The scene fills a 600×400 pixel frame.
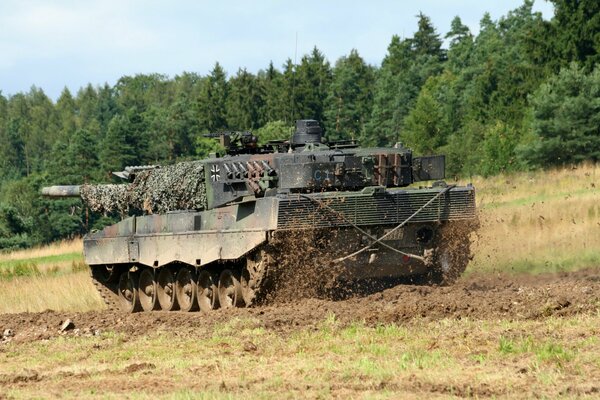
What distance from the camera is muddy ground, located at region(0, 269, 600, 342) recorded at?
1416 cm

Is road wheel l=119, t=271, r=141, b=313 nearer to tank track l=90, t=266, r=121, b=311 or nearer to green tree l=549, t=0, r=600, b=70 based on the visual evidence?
tank track l=90, t=266, r=121, b=311

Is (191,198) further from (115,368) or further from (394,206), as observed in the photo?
(115,368)

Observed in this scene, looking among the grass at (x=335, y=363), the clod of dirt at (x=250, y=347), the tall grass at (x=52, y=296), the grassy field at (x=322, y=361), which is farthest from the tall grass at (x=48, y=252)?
the clod of dirt at (x=250, y=347)

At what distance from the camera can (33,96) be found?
172 meters

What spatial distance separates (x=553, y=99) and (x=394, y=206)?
90.4 ft

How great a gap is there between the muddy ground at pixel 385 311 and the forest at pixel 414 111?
11012 mm

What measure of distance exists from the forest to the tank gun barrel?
626cm

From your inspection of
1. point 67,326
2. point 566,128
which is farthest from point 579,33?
point 67,326

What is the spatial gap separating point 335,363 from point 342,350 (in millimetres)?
895

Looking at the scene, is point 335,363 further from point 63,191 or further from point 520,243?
point 63,191

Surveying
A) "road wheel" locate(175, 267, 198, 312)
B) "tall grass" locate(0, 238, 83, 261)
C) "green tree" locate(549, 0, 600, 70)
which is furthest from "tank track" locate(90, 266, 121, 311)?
"green tree" locate(549, 0, 600, 70)

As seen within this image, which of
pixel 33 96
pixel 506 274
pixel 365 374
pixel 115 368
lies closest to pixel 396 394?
pixel 365 374

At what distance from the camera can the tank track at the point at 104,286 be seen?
22.7 meters

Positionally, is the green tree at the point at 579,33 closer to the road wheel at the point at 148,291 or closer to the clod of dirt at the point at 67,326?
the road wheel at the point at 148,291
